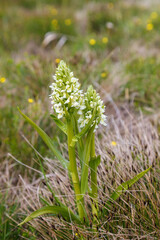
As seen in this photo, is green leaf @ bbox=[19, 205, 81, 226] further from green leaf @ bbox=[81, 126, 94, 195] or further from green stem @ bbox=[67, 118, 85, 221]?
green leaf @ bbox=[81, 126, 94, 195]

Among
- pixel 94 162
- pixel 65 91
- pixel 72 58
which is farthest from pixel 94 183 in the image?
pixel 72 58

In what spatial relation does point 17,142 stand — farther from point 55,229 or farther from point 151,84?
point 151,84

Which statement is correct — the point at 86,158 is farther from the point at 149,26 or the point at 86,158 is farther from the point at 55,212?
the point at 149,26

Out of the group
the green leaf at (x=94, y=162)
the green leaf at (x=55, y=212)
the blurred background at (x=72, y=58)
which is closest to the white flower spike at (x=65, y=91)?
the green leaf at (x=94, y=162)

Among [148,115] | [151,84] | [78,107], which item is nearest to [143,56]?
[151,84]

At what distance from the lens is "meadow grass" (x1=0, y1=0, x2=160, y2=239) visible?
1614 millimetres

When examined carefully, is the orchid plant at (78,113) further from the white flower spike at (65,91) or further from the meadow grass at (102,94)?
the meadow grass at (102,94)

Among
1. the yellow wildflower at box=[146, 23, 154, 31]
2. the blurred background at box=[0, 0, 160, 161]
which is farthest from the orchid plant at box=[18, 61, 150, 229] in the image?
the yellow wildflower at box=[146, 23, 154, 31]

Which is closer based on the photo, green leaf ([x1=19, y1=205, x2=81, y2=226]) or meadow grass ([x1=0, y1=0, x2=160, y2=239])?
green leaf ([x1=19, y1=205, x2=81, y2=226])

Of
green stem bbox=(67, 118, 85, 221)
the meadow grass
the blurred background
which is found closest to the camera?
green stem bbox=(67, 118, 85, 221)

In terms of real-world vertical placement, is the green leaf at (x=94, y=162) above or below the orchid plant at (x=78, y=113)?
below

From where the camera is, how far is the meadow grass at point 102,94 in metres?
1.61

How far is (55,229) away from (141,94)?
2.16 metres

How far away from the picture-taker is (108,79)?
3.46m
